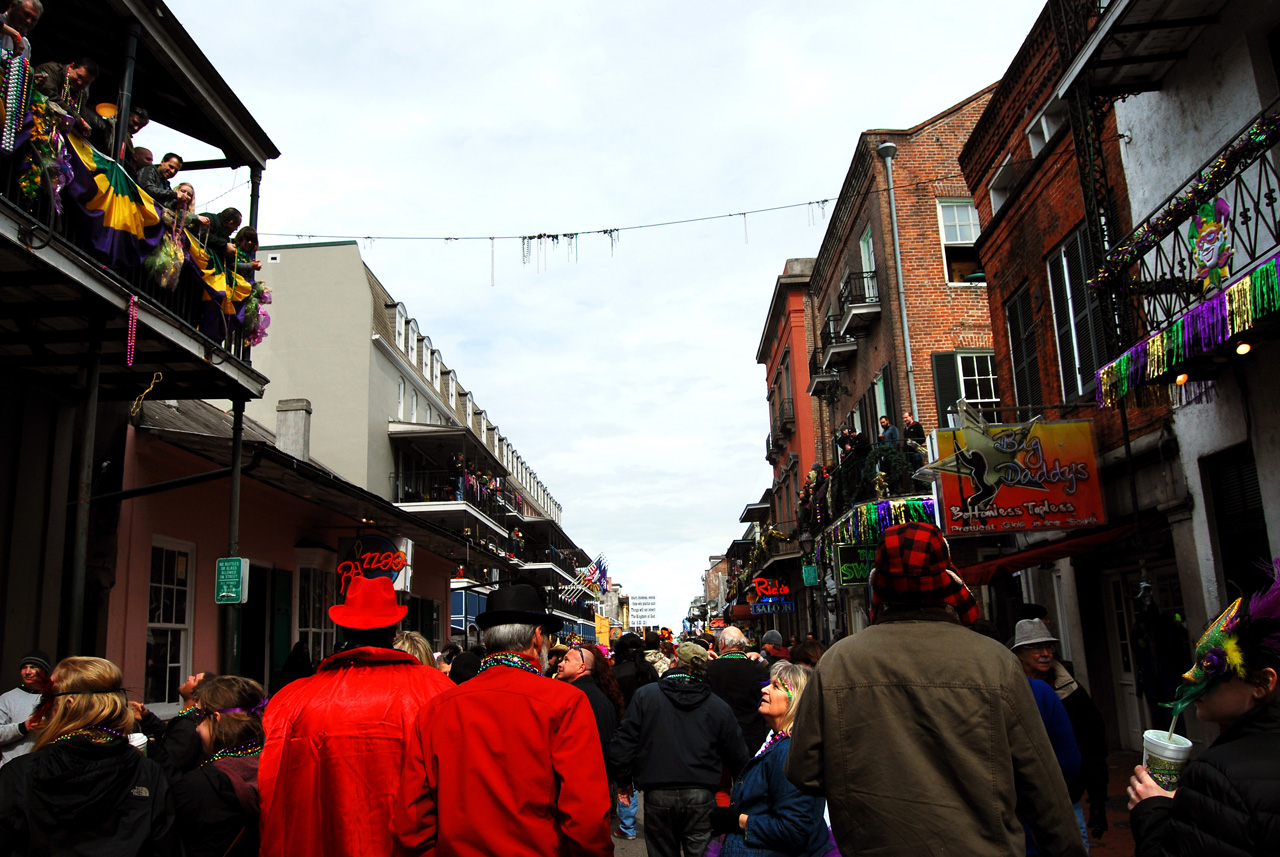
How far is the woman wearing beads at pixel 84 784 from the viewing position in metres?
3.22

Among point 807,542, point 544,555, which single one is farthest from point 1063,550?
point 544,555

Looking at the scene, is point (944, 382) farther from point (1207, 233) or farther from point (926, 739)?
point (926, 739)

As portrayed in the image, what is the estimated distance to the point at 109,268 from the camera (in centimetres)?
729

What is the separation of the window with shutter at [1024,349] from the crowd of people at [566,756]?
31.6 ft

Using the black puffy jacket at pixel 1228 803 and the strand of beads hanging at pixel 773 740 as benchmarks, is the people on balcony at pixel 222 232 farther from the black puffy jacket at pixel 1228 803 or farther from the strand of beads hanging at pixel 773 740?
the black puffy jacket at pixel 1228 803

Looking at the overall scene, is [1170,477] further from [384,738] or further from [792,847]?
[384,738]

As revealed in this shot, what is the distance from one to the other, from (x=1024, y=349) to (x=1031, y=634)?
9093 mm

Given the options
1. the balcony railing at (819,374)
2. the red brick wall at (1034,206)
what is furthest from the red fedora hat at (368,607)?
the balcony railing at (819,374)

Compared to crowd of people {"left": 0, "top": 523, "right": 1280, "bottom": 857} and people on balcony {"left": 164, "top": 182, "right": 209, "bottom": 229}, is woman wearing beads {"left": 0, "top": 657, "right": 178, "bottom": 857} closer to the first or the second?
crowd of people {"left": 0, "top": 523, "right": 1280, "bottom": 857}

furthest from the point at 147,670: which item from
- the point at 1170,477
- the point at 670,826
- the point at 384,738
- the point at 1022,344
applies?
the point at 1022,344

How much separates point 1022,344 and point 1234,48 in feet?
19.5

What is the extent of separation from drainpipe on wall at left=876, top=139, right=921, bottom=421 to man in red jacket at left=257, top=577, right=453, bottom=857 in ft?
56.0

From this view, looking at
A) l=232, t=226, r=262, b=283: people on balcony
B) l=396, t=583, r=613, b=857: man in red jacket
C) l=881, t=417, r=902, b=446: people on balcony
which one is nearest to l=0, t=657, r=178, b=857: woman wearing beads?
l=396, t=583, r=613, b=857: man in red jacket

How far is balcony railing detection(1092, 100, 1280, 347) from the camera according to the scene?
694 cm
